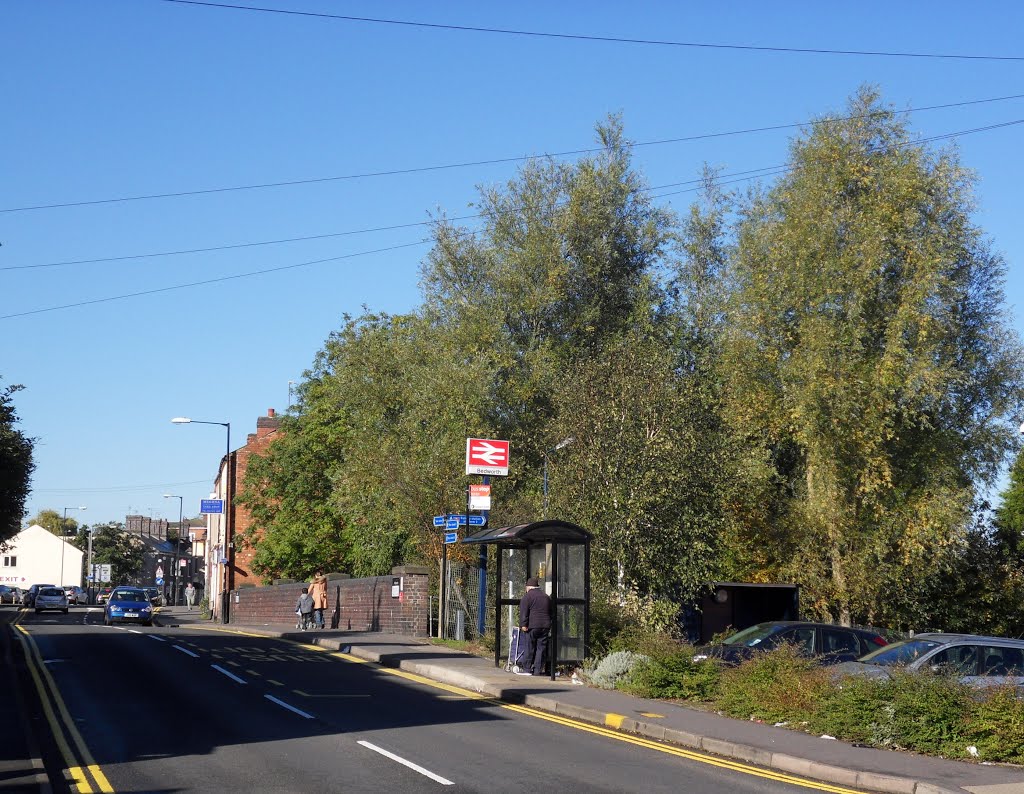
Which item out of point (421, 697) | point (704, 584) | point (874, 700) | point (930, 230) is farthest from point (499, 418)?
point (874, 700)

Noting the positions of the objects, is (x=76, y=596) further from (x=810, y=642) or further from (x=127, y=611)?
(x=810, y=642)

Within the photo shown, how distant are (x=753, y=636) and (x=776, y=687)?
455 cm

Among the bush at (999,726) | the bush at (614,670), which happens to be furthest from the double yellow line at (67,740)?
the bush at (999,726)

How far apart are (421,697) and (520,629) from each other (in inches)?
122

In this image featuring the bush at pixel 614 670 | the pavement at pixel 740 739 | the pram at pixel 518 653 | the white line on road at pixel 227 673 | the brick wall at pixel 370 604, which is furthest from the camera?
the brick wall at pixel 370 604

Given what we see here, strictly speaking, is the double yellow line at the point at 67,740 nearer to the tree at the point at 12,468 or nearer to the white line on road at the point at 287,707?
the white line on road at the point at 287,707

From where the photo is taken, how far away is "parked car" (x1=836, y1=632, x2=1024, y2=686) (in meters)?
15.5

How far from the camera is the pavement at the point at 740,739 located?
11781 mm

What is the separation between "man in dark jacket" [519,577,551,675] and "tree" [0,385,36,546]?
33.9m

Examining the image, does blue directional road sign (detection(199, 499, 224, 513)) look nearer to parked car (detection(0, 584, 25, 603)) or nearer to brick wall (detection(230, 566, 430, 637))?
brick wall (detection(230, 566, 430, 637))

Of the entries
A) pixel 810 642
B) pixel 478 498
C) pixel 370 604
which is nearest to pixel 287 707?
pixel 810 642

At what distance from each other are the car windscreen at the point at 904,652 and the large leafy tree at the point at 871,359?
15.7 meters

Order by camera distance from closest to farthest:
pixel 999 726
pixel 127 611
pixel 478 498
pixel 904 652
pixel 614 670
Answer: pixel 999 726
pixel 904 652
pixel 614 670
pixel 478 498
pixel 127 611

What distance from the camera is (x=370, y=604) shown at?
118 ft
